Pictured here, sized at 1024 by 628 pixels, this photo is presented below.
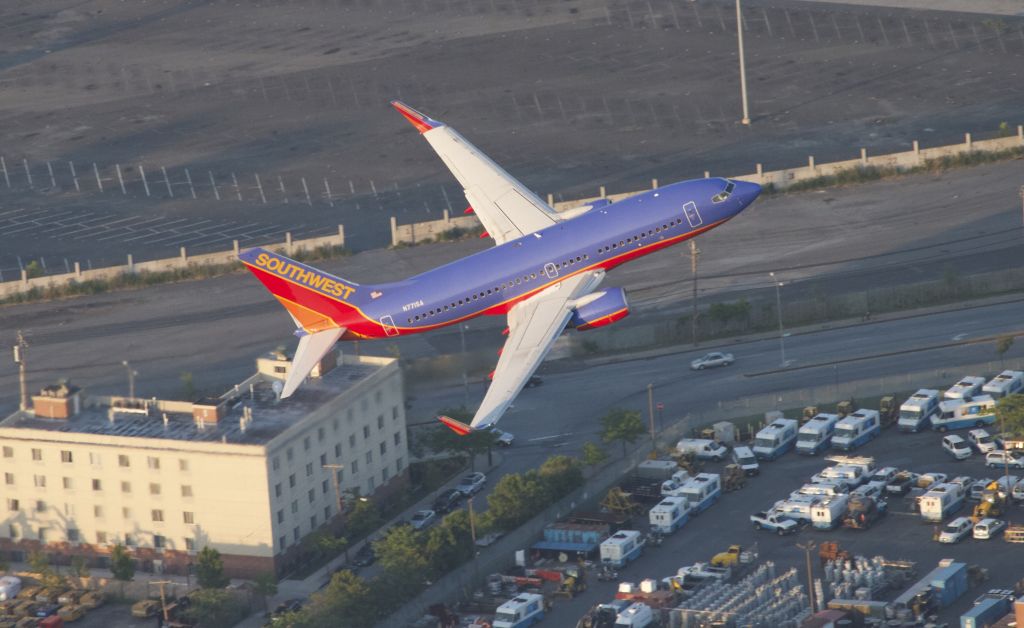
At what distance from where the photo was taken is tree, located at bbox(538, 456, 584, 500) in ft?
610

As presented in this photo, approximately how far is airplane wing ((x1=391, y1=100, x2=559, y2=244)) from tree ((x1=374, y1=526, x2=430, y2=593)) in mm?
28105

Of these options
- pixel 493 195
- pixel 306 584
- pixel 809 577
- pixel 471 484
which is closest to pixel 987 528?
pixel 809 577

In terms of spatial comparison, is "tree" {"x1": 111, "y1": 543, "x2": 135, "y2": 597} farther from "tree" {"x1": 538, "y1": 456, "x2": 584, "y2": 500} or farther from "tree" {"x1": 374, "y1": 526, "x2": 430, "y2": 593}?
"tree" {"x1": 538, "y1": 456, "x2": 584, "y2": 500}

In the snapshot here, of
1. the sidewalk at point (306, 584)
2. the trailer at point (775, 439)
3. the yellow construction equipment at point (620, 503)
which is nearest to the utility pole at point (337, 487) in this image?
the sidewalk at point (306, 584)

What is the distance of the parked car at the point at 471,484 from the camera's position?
190 meters

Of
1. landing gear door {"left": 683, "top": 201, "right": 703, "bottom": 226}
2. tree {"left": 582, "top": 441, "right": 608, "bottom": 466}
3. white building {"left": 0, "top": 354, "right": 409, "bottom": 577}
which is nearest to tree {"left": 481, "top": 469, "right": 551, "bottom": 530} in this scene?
tree {"left": 582, "top": 441, "right": 608, "bottom": 466}

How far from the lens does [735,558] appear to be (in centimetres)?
17425

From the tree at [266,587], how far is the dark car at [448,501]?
1821cm

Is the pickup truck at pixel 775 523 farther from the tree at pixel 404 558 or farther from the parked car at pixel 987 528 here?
the tree at pixel 404 558

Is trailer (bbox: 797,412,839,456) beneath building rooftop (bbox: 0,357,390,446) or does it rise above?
beneath

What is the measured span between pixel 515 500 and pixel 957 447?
131ft

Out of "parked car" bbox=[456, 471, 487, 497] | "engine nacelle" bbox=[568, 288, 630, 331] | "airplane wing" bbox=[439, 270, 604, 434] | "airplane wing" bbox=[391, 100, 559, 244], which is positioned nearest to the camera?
"airplane wing" bbox=[439, 270, 604, 434]

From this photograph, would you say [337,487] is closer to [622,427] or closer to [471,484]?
[471,484]

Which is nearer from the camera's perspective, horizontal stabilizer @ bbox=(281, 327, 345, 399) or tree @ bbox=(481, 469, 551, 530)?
horizontal stabilizer @ bbox=(281, 327, 345, 399)
